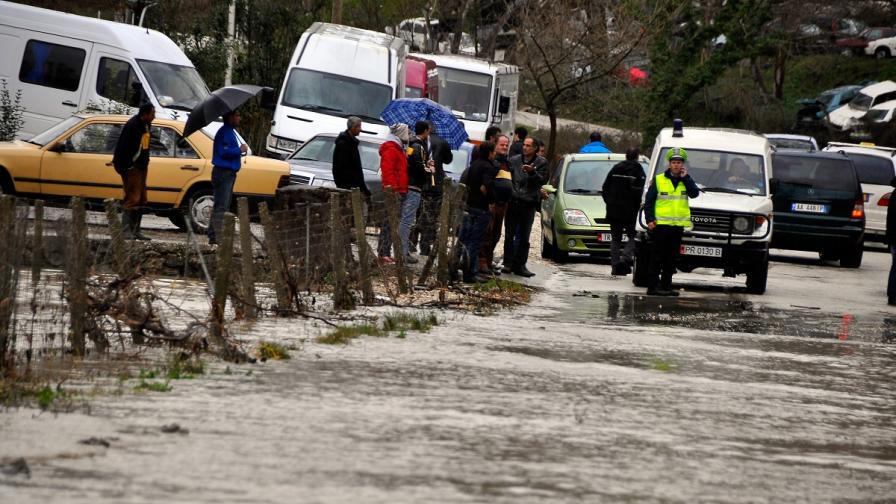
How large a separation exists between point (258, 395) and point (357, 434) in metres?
1.20

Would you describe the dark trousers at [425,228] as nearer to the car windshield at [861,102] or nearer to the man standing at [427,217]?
the man standing at [427,217]

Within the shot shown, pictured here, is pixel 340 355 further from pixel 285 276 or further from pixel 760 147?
pixel 760 147

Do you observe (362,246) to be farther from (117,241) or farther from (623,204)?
(623,204)

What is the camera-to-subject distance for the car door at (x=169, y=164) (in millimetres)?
20766

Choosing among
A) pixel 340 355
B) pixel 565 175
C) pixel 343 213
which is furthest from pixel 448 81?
pixel 340 355

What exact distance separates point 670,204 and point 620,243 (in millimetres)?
3379

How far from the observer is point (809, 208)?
85.7ft

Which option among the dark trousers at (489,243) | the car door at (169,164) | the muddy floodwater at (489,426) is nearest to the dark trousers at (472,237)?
the dark trousers at (489,243)

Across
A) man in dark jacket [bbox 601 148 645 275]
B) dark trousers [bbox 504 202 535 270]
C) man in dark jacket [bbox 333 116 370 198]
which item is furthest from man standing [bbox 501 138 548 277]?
man in dark jacket [bbox 333 116 370 198]

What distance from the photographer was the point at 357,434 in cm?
792

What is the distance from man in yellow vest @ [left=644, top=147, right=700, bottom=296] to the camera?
18.6 m

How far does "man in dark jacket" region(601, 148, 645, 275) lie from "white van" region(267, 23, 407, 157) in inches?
254

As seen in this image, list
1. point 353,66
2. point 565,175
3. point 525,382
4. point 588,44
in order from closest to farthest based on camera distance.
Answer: point 525,382 → point 565,175 → point 353,66 → point 588,44

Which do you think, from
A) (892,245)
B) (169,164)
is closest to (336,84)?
(169,164)
